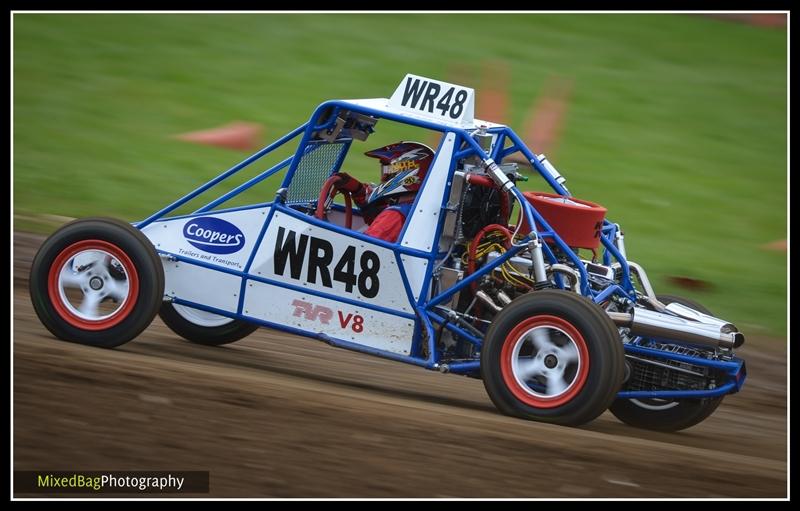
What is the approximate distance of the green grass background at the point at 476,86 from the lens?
1338cm

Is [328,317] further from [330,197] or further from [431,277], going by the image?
[330,197]

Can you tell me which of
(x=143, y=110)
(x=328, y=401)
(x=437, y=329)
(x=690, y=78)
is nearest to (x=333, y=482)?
(x=328, y=401)

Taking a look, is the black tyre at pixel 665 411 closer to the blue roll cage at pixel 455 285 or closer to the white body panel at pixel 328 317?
the blue roll cage at pixel 455 285

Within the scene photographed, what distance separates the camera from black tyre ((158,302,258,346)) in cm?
872

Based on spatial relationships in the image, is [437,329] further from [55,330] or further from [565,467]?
[55,330]

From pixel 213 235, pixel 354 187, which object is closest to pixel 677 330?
pixel 354 187

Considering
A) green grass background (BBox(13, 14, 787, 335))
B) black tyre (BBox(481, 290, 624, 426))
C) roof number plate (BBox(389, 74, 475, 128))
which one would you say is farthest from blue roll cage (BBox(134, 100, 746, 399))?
green grass background (BBox(13, 14, 787, 335))

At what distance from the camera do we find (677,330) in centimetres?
694

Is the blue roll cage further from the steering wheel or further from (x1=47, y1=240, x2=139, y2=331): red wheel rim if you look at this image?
(x1=47, y1=240, x2=139, y2=331): red wheel rim

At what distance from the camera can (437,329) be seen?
24.2ft
